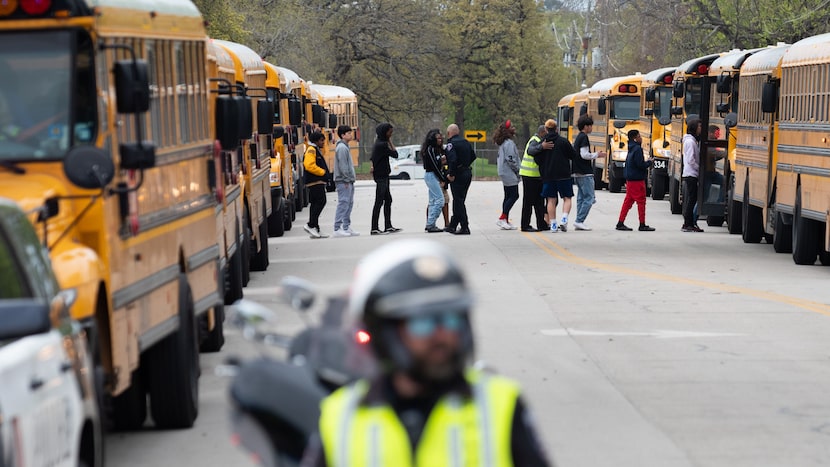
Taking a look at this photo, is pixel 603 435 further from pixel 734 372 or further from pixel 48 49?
pixel 48 49

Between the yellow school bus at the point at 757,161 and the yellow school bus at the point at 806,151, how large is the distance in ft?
1.64

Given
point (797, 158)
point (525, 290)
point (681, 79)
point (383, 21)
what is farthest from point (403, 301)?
point (383, 21)

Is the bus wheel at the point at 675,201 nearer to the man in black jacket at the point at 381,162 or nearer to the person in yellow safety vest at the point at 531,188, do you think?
the person in yellow safety vest at the point at 531,188

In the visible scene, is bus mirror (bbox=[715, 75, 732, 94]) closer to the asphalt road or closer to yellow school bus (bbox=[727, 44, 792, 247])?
yellow school bus (bbox=[727, 44, 792, 247])

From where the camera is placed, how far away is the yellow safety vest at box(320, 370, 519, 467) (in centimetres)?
296

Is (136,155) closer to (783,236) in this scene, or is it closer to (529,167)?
(783,236)

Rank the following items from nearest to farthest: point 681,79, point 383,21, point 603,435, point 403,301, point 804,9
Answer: point 403,301 → point 603,435 → point 681,79 → point 804,9 → point 383,21

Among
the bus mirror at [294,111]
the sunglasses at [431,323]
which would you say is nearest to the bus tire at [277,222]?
the bus mirror at [294,111]

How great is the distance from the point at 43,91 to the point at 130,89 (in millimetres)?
498

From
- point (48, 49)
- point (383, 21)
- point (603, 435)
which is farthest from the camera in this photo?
point (383, 21)

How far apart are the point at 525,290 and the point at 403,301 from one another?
539 inches

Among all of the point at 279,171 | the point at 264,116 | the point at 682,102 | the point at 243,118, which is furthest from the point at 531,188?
the point at 243,118

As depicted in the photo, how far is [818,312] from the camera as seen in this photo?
14539mm

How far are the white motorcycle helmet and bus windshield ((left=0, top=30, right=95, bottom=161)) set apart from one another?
5402 millimetres
